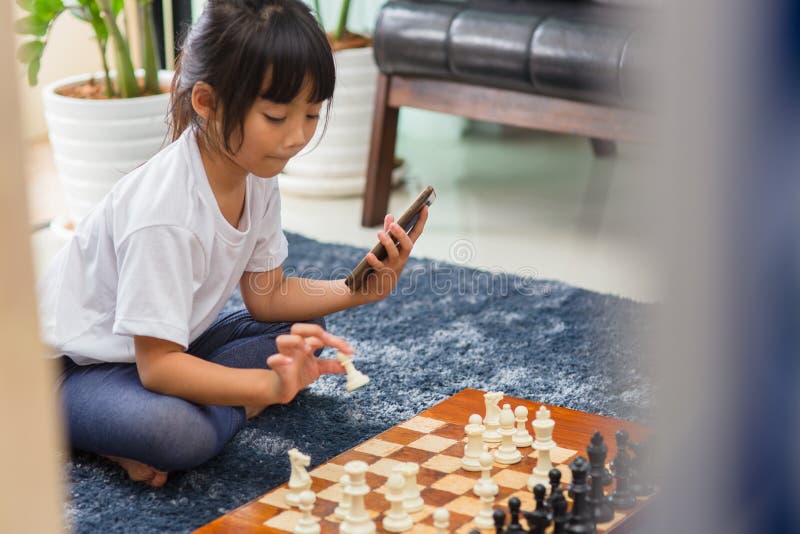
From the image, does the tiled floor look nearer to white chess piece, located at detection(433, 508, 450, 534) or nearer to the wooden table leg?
the wooden table leg

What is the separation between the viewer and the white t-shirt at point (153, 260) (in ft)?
4.01

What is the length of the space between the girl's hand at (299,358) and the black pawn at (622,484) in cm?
30

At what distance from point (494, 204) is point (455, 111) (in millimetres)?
378

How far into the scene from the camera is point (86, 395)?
1315mm

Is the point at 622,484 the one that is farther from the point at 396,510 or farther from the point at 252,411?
the point at 252,411

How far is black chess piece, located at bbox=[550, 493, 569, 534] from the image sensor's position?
3.24 feet

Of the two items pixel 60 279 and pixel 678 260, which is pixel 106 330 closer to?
pixel 60 279

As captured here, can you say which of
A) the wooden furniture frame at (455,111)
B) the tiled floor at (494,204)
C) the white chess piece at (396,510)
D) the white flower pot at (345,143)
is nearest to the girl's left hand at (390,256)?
the white chess piece at (396,510)

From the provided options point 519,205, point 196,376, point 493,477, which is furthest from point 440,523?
point 519,205

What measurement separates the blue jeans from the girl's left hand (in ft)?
0.72

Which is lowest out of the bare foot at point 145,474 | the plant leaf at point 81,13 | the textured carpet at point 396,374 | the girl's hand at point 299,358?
the textured carpet at point 396,374

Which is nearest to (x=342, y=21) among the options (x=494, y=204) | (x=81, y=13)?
(x=494, y=204)

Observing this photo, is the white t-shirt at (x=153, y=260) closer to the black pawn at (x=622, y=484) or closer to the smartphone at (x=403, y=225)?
the smartphone at (x=403, y=225)

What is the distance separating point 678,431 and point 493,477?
0.89m
